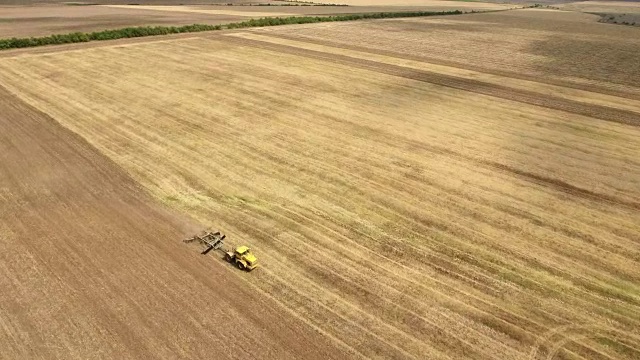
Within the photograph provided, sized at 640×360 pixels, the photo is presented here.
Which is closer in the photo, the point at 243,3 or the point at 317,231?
the point at 317,231

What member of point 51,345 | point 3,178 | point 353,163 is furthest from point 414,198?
point 3,178

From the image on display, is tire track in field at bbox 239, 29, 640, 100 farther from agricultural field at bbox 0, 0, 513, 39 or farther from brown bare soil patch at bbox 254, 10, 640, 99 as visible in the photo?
agricultural field at bbox 0, 0, 513, 39

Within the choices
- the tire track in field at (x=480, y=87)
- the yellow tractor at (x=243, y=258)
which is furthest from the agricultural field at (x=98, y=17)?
the yellow tractor at (x=243, y=258)

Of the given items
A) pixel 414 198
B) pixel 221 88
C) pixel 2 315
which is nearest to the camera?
pixel 2 315

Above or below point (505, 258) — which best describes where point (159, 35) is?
above

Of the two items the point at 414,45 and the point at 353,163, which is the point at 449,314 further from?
the point at 414,45

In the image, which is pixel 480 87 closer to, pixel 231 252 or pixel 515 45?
pixel 515 45
